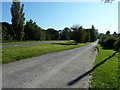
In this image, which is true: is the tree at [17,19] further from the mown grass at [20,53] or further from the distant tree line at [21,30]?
the mown grass at [20,53]

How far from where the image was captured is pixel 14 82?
17.3 ft

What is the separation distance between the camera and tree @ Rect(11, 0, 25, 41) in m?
40.0

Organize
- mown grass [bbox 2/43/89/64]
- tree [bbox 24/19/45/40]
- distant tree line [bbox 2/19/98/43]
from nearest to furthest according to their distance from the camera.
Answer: mown grass [bbox 2/43/89/64] < distant tree line [bbox 2/19/98/43] < tree [bbox 24/19/45/40]

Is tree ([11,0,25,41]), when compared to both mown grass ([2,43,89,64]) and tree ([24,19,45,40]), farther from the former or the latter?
mown grass ([2,43,89,64])

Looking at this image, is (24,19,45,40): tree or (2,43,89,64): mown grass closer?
(2,43,89,64): mown grass

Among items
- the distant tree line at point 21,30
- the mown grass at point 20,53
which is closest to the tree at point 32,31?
the distant tree line at point 21,30

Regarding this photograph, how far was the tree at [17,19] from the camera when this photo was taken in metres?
40.0

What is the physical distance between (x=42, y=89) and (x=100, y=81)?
282 centimetres

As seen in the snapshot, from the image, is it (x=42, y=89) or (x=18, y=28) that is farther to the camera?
(x=18, y=28)

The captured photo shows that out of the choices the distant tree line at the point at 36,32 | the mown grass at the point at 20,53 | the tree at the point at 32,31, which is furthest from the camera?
the tree at the point at 32,31

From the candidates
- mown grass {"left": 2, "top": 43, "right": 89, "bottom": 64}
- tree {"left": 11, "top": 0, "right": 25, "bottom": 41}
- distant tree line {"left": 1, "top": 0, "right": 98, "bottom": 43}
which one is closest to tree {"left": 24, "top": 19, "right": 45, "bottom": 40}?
distant tree line {"left": 1, "top": 0, "right": 98, "bottom": 43}

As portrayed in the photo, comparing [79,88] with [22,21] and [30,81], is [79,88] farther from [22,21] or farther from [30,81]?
[22,21]

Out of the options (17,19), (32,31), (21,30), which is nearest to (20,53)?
(21,30)

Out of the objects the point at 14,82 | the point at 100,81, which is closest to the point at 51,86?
the point at 14,82
